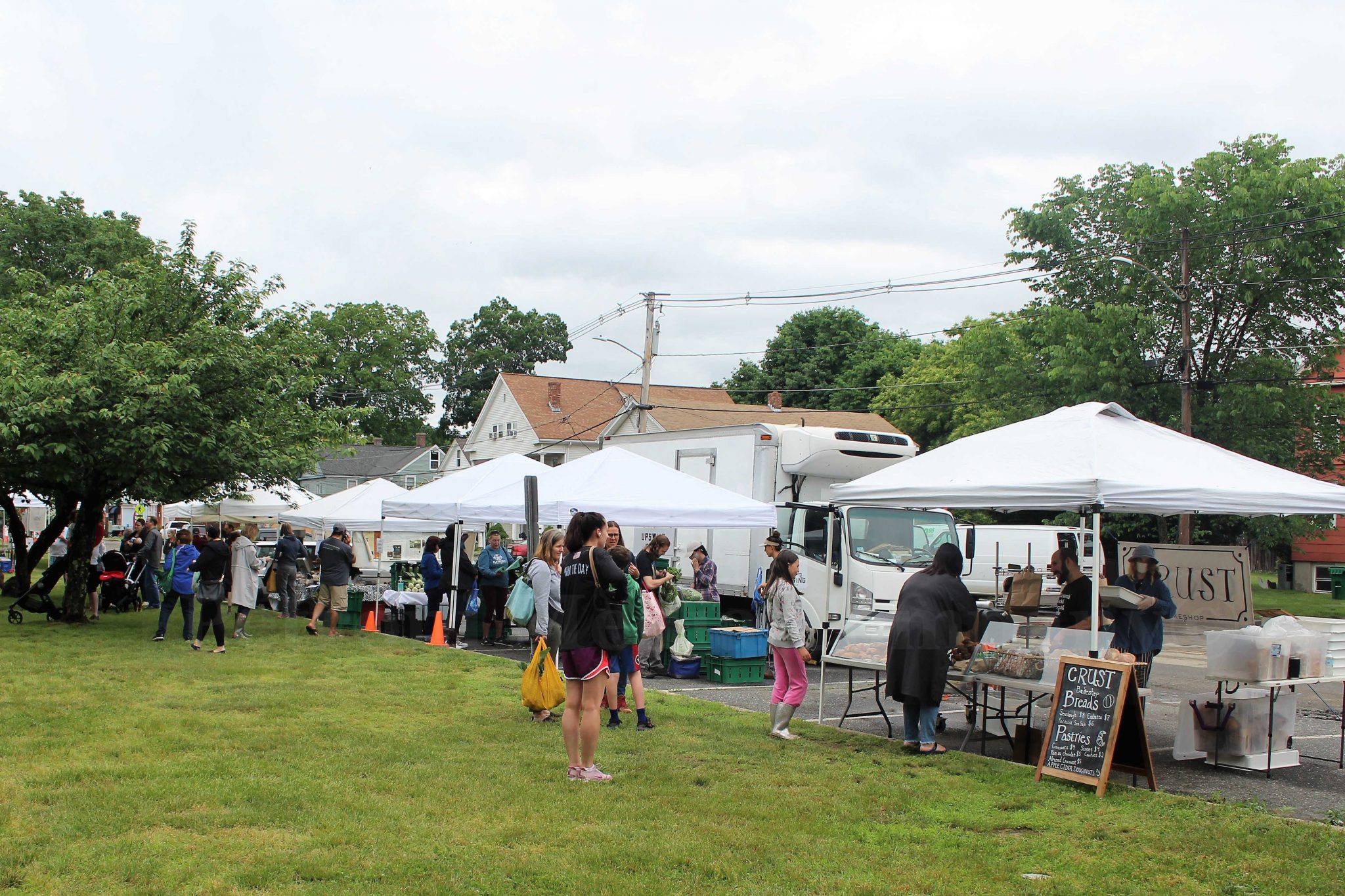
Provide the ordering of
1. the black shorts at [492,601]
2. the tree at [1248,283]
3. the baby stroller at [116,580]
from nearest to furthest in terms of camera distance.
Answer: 1. the black shorts at [492,601]
2. the baby stroller at [116,580]
3. the tree at [1248,283]

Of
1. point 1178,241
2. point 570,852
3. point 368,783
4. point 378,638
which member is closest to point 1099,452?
point 570,852

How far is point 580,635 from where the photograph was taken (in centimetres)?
735

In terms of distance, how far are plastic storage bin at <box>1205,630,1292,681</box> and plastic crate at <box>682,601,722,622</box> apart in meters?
6.37

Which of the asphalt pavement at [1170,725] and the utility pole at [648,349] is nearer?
the asphalt pavement at [1170,725]

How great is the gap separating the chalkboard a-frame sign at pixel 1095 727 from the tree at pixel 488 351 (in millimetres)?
67360

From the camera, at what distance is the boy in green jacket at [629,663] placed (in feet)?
30.3

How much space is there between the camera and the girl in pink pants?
353 inches

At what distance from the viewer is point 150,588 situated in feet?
71.3

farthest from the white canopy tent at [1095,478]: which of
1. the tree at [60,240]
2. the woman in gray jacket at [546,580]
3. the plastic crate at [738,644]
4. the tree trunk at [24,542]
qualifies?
the tree at [60,240]

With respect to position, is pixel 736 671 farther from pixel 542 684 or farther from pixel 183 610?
pixel 183 610

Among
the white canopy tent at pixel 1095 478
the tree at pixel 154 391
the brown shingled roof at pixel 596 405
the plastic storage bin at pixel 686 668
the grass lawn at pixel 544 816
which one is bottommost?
the grass lawn at pixel 544 816

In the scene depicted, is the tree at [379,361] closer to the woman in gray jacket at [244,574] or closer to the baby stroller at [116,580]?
the baby stroller at [116,580]

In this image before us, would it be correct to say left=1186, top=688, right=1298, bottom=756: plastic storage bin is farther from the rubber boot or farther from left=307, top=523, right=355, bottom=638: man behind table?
left=307, top=523, right=355, bottom=638: man behind table

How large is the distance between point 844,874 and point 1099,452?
4.29 metres
